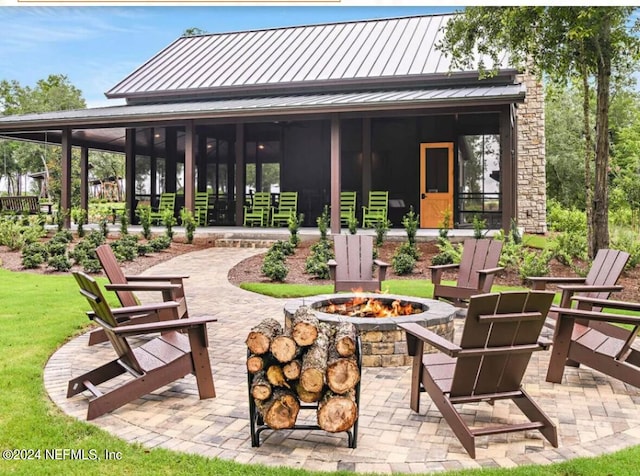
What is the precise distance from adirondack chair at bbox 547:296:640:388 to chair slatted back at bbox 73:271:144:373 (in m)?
2.50

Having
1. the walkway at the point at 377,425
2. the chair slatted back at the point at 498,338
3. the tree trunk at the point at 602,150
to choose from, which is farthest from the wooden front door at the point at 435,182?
the chair slatted back at the point at 498,338

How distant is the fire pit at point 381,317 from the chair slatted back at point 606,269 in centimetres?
109

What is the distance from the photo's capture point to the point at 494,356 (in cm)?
241

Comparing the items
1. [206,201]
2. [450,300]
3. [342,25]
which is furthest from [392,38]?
[450,300]

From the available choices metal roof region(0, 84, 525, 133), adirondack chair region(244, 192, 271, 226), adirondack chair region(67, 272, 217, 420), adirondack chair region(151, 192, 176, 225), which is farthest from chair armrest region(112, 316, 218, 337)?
adirondack chair region(151, 192, 176, 225)

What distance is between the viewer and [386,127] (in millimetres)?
11953

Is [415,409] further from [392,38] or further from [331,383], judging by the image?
[392,38]

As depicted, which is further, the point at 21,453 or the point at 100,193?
the point at 100,193

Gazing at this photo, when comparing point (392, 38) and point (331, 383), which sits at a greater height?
point (392, 38)

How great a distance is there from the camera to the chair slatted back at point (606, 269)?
12.6ft

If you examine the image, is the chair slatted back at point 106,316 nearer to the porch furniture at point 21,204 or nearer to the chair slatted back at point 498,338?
the chair slatted back at point 498,338

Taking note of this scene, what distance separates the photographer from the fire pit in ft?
12.1

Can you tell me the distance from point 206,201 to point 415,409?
33.7 feet

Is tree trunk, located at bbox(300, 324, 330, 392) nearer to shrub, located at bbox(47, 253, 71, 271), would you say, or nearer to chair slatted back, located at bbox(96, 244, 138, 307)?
chair slatted back, located at bbox(96, 244, 138, 307)
